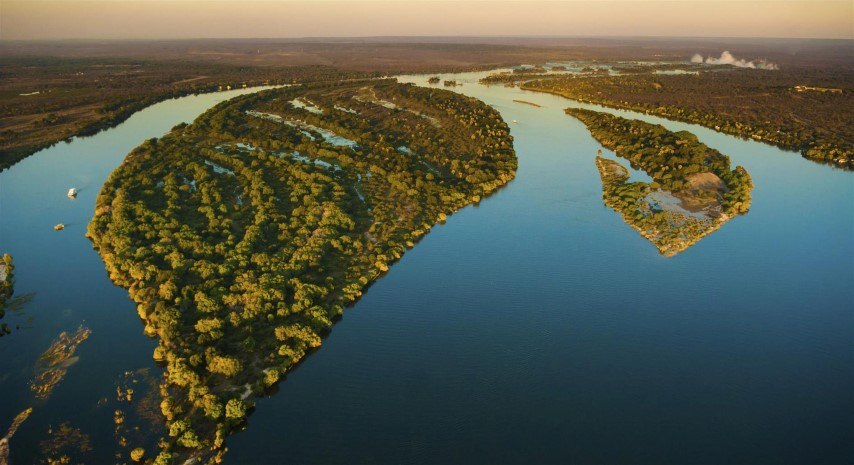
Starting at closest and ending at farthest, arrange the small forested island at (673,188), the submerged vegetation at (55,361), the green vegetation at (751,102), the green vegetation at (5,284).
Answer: the submerged vegetation at (55,361)
the green vegetation at (5,284)
the small forested island at (673,188)
the green vegetation at (751,102)

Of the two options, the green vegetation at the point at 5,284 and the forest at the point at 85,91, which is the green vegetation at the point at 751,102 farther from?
the green vegetation at the point at 5,284

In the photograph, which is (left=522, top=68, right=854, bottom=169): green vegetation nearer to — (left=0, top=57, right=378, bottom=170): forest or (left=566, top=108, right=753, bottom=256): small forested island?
(left=566, top=108, right=753, bottom=256): small forested island

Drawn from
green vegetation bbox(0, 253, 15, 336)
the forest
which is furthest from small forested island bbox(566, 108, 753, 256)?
the forest

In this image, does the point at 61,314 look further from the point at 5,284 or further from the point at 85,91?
the point at 85,91

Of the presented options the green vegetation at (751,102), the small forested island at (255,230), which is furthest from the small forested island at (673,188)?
the green vegetation at (751,102)

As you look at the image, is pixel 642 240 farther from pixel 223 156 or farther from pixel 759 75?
pixel 759 75

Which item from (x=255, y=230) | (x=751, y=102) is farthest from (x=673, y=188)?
(x=751, y=102)
